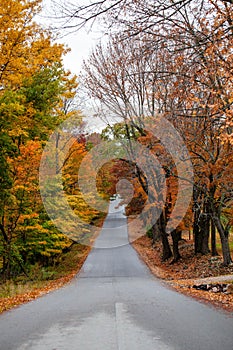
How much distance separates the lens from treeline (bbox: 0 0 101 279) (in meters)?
12.6

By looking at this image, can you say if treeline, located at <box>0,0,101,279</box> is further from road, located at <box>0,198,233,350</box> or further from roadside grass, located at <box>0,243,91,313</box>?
road, located at <box>0,198,233,350</box>

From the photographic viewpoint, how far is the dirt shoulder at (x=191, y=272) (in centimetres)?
1194

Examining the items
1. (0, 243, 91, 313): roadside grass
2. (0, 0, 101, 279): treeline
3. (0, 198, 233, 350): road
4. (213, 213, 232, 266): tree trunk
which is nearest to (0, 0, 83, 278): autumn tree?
(0, 0, 101, 279): treeline

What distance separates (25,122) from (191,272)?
38.1 ft

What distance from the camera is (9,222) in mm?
21203

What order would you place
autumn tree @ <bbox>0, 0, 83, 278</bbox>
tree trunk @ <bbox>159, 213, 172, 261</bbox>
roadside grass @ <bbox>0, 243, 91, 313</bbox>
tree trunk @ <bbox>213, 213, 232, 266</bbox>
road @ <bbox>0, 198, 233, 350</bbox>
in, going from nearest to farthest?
1. road @ <bbox>0, 198, 233, 350</bbox>
2. autumn tree @ <bbox>0, 0, 83, 278</bbox>
3. roadside grass @ <bbox>0, 243, 91, 313</bbox>
4. tree trunk @ <bbox>213, 213, 232, 266</bbox>
5. tree trunk @ <bbox>159, 213, 172, 261</bbox>

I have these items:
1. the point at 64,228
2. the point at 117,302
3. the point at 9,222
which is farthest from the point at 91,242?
the point at 117,302

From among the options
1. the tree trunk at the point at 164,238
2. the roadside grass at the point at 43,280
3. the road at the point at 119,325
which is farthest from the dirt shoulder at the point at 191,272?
the roadside grass at the point at 43,280

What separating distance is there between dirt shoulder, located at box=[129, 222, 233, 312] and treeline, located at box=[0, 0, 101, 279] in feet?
20.7

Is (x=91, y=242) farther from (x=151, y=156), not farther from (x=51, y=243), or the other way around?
(x=151, y=156)

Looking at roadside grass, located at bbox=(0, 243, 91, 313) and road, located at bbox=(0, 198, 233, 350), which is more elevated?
road, located at bbox=(0, 198, 233, 350)

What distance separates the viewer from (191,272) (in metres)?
21.2

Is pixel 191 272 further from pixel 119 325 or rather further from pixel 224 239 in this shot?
pixel 119 325

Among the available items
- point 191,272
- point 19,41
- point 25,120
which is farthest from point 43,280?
point 19,41
